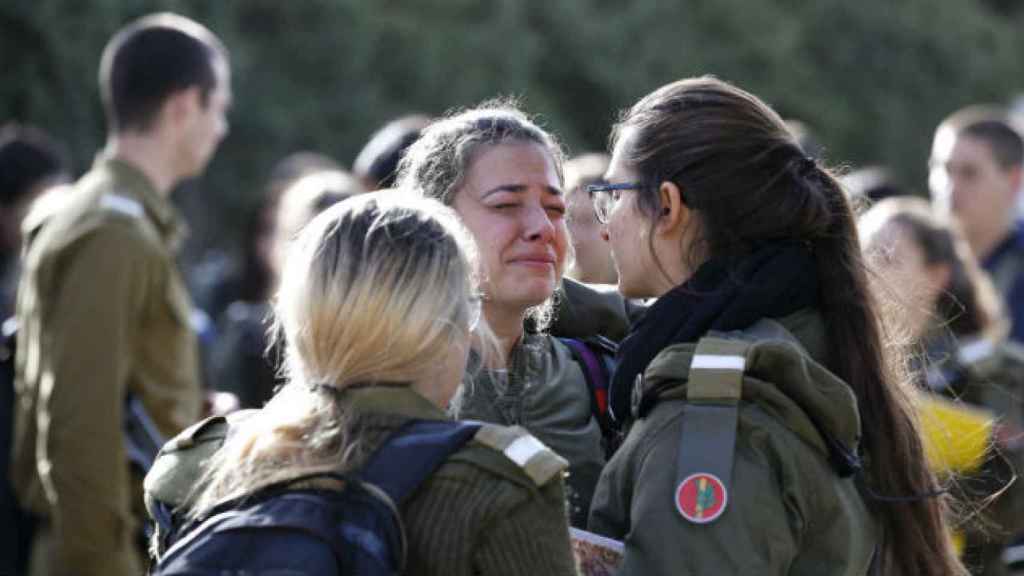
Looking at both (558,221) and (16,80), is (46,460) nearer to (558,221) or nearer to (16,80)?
(558,221)

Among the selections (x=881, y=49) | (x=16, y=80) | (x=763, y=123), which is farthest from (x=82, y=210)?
(x=881, y=49)

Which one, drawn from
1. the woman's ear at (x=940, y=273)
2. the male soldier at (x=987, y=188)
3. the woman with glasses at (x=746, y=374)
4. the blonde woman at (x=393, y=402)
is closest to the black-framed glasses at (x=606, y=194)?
the woman with glasses at (x=746, y=374)

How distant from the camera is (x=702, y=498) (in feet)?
8.67

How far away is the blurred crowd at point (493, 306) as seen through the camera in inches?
114

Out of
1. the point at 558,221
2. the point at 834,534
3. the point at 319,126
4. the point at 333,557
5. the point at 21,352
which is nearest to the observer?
the point at 333,557

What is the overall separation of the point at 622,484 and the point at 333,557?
662 millimetres

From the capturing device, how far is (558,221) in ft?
10.8

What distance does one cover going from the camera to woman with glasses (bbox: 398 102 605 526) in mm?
3129

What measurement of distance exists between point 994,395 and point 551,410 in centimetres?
224

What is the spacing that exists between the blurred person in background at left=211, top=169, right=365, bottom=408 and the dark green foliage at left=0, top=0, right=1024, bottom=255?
349cm

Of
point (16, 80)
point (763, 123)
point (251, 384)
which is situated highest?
point (763, 123)

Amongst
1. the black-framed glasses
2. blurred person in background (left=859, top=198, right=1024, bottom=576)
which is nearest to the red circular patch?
the black-framed glasses

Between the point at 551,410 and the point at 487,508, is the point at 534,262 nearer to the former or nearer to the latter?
the point at 551,410

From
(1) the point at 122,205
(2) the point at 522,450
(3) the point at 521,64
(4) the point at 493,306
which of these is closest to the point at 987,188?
(1) the point at 122,205
